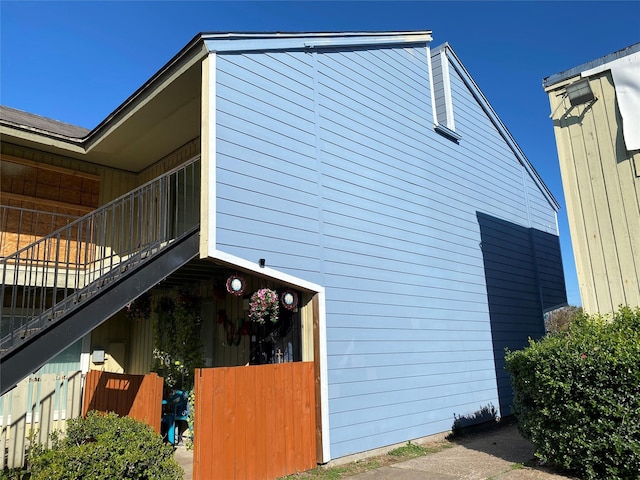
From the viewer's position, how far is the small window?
10609 millimetres

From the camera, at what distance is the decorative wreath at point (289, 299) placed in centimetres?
674

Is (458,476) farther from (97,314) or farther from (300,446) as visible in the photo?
(97,314)

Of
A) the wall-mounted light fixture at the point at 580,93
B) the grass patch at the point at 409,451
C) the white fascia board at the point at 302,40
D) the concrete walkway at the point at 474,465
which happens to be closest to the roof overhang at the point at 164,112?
the white fascia board at the point at 302,40

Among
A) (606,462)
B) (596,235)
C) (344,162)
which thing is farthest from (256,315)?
(596,235)

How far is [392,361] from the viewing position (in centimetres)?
783

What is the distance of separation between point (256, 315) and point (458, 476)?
3322 millimetres

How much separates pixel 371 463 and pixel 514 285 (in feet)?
21.5

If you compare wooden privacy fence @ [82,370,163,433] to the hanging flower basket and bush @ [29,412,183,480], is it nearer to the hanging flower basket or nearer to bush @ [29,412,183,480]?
bush @ [29,412,183,480]

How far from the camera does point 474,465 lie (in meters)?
6.55

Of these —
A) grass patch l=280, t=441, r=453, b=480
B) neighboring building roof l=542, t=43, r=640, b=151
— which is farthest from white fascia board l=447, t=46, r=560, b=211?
grass patch l=280, t=441, r=453, b=480

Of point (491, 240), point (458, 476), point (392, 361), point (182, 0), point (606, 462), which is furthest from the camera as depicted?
point (491, 240)

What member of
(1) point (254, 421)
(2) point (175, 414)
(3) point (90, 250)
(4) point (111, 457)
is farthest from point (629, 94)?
(3) point (90, 250)

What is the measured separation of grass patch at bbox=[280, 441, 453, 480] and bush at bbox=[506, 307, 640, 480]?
187 cm

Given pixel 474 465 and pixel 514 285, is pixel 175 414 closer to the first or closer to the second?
pixel 474 465
